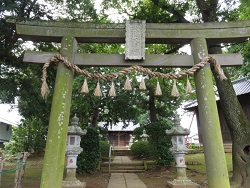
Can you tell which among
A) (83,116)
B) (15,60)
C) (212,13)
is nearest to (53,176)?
(15,60)

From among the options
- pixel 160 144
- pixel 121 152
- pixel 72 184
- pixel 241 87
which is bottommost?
pixel 72 184

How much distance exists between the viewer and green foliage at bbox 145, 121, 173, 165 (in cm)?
1003

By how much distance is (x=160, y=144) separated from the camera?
10156 millimetres

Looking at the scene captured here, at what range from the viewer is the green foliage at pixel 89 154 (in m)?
9.38

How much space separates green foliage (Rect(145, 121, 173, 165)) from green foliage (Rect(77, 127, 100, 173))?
112 inches

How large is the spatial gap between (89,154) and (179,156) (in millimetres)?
4301

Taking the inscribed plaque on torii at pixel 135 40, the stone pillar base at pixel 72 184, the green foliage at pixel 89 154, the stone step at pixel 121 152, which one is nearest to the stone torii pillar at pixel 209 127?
the inscribed plaque on torii at pixel 135 40

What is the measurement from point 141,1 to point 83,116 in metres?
10.0

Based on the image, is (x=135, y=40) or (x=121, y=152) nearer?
(x=135, y=40)

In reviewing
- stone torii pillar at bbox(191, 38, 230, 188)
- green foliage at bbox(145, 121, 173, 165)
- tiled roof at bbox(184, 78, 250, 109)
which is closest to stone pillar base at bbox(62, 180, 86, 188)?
stone torii pillar at bbox(191, 38, 230, 188)

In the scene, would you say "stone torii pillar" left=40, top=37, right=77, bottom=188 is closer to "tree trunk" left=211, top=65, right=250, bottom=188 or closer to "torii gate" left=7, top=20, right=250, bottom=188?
"torii gate" left=7, top=20, right=250, bottom=188

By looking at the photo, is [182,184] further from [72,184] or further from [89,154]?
[89,154]

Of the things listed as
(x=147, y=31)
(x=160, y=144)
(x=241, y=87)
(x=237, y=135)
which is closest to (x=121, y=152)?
(x=160, y=144)

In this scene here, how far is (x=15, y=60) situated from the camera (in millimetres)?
6688
